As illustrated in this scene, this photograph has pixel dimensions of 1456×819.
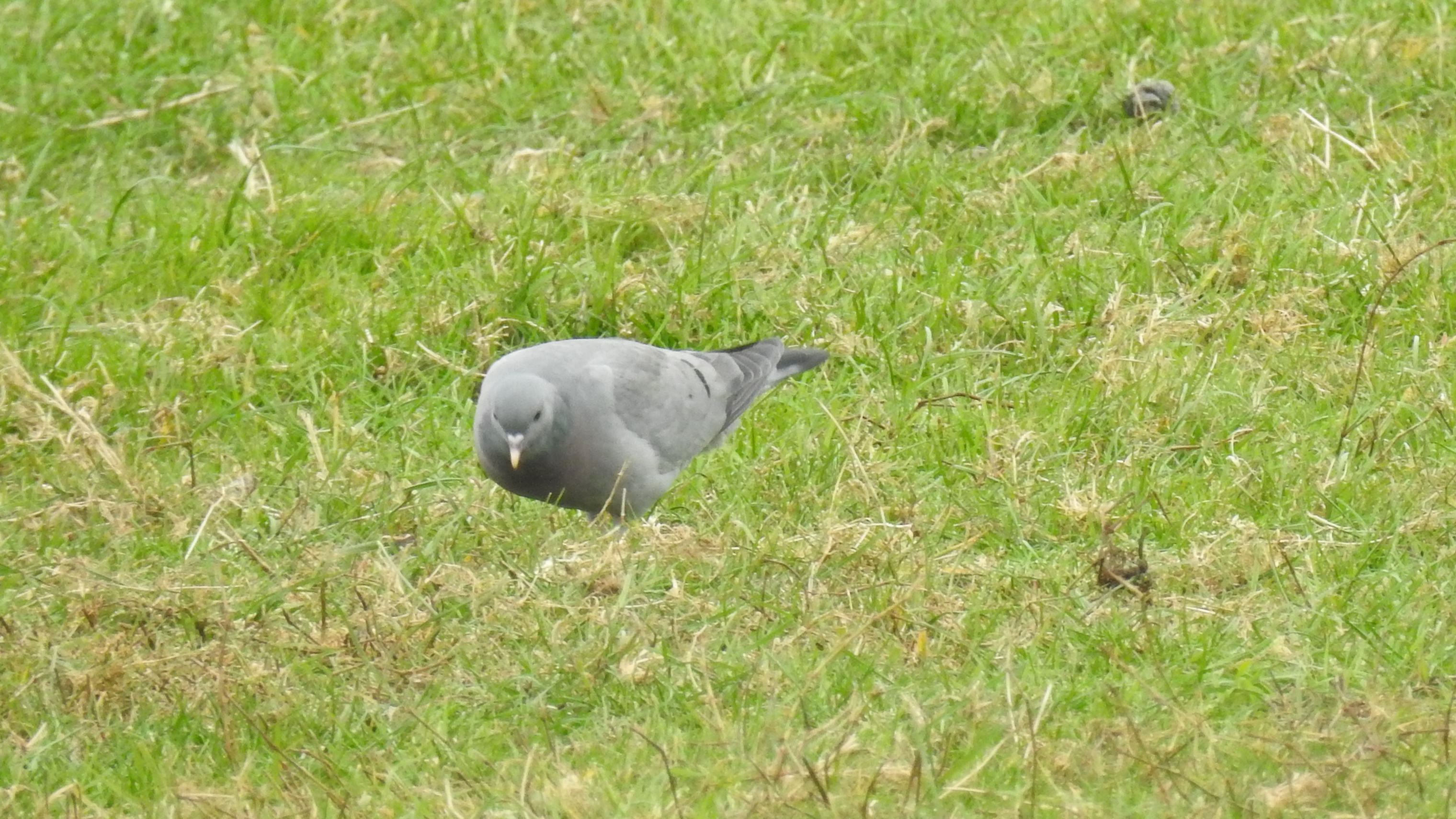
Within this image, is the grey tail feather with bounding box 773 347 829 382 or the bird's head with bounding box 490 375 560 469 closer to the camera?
the bird's head with bounding box 490 375 560 469

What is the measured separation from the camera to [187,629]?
14.8 feet

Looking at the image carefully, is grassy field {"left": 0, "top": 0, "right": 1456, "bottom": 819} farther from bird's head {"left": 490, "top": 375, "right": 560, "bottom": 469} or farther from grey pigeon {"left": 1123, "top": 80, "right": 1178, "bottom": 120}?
bird's head {"left": 490, "top": 375, "right": 560, "bottom": 469}

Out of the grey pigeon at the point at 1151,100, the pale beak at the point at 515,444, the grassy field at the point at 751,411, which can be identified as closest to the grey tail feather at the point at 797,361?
the grassy field at the point at 751,411

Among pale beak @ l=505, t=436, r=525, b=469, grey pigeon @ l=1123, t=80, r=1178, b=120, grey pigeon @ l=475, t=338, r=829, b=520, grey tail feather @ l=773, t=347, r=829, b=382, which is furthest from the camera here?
grey pigeon @ l=1123, t=80, r=1178, b=120

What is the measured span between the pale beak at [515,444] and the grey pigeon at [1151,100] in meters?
3.24

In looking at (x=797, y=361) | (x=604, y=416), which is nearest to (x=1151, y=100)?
(x=797, y=361)

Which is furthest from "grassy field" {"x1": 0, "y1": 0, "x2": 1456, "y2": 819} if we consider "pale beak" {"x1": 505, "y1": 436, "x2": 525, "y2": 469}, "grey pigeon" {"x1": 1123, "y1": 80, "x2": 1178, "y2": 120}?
"pale beak" {"x1": 505, "y1": 436, "x2": 525, "y2": 469}

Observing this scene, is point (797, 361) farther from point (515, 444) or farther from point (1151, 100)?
point (1151, 100)

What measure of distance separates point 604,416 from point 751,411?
83 cm

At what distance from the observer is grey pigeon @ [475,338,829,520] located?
4.95 m

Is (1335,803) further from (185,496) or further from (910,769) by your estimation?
(185,496)

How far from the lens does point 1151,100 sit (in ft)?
23.4

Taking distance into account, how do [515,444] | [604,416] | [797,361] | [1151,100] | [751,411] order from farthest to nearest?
[1151,100]
[751,411]
[797,361]
[604,416]
[515,444]

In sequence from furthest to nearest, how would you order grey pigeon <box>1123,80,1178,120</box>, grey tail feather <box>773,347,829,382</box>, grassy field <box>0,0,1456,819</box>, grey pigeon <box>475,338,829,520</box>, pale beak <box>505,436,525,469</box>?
grey pigeon <box>1123,80,1178,120</box>, grey tail feather <box>773,347,829,382</box>, grey pigeon <box>475,338,829,520</box>, pale beak <box>505,436,525,469</box>, grassy field <box>0,0,1456,819</box>
